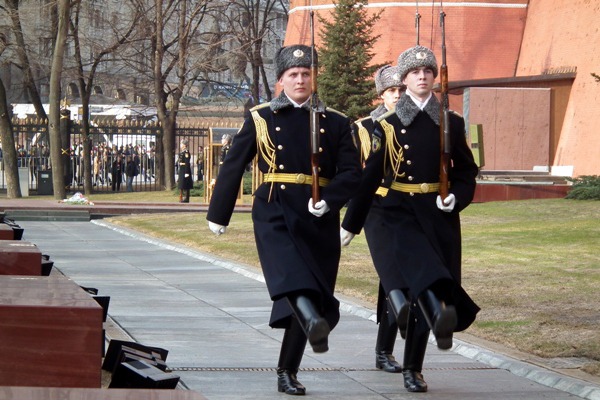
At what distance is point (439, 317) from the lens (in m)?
7.25

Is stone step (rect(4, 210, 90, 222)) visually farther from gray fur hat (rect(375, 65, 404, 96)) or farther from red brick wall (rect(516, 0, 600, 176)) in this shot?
gray fur hat (rect(375, 65, 404, 96))

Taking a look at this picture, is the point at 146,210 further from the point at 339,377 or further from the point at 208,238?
the point at 339,377

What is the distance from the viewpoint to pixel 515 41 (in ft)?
132

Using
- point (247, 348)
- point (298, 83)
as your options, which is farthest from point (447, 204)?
point (247, 348)

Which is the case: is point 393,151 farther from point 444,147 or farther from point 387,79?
point 387,79

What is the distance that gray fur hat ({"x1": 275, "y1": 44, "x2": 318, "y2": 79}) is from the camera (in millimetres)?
7652

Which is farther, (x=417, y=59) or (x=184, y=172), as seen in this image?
(x=184, y=172)

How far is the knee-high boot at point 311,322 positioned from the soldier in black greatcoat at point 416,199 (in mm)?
712

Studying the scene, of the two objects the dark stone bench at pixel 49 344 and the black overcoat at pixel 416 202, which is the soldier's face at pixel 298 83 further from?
the dark stone bench at pixel 49 344

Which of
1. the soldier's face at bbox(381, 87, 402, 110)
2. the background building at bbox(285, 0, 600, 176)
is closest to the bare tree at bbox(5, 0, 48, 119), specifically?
the background building at bbox(285, 0, 600, 176)

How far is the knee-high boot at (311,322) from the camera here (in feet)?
22.7

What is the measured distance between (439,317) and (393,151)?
1.24 metres

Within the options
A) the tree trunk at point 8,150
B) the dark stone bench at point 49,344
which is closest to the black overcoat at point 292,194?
the dark stone bench at point 49,344

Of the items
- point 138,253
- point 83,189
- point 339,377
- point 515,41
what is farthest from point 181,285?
point 83,189
